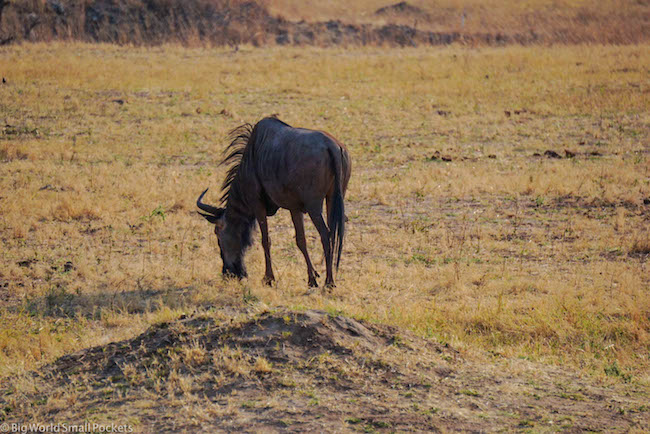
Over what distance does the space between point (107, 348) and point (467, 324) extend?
3600 millimetres

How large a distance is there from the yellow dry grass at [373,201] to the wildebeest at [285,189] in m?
0.50

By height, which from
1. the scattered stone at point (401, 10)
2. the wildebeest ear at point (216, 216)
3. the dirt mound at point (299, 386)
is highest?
the scattered stone at point (401, 10)

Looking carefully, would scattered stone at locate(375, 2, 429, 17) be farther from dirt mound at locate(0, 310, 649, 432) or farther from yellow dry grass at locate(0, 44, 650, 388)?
dirt mound at locate(0, 310, 649, 432)

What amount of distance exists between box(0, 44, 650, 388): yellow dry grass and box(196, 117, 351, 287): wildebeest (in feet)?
1.65

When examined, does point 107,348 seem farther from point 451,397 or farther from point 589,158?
point 589,158

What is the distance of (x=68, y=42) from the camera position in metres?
28.6

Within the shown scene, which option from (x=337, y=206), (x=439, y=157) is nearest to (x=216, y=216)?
(x=337, y=206)

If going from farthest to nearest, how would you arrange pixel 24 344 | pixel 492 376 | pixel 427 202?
pixel 427 202
pixel 24 344
pixel 492 376

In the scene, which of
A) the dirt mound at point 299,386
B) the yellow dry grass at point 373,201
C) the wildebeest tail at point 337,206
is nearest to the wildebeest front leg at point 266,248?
the yellow dry grass at point 373,201

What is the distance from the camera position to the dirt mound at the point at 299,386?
4.96 m

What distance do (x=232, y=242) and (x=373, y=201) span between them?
411cm

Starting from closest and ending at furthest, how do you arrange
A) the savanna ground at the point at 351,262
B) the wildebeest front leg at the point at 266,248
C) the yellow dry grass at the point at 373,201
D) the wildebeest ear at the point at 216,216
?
the savanna ground at the point at 351,262 < the yellow dry grass at the point at 373,201 < the wildebeest front leg at the point at 266,248 < the wildebeest ear at the point at 216,216

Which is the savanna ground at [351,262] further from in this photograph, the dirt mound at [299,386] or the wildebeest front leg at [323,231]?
the wildebeest front leg at [323,231]

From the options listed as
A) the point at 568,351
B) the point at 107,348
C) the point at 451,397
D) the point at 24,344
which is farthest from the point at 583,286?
the point at 24,344
